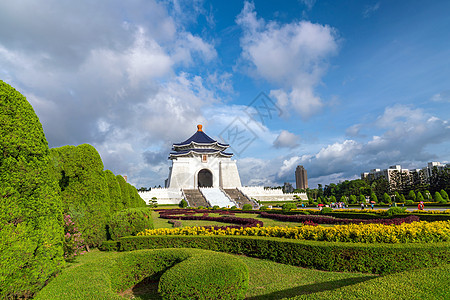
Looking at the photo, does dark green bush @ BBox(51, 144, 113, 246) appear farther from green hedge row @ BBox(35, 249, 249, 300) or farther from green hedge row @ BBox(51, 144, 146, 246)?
green hedge row @ BBox(35, 249, 249, 300)

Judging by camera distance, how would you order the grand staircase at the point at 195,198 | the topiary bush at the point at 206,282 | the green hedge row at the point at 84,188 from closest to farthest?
the topiary bush at the point at 206,282, the green hedge row at the point at 84,188, the grand staircase at the point at 195,198

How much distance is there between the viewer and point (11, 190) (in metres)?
4.10

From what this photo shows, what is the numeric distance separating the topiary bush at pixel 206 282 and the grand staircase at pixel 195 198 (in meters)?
30.0

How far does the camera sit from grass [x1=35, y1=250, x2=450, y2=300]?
2.81m

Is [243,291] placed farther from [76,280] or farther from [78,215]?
[78,215]

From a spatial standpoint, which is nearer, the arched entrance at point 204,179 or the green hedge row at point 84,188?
the green hedge row at point 84,188

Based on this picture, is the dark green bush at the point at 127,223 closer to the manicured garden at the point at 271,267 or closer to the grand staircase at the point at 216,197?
the manicured garden at the point at 271,267

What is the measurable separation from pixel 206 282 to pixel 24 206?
10.7 feet

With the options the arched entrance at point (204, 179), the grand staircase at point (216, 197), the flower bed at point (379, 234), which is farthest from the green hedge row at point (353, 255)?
the arched entrance at point (204, 179)

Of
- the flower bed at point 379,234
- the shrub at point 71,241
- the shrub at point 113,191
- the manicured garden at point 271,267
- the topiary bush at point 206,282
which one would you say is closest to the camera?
the manicured garden at point 271,267

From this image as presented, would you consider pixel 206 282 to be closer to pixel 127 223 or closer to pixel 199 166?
pixel 127 223

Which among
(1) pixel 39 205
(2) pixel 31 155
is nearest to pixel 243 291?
(1) pixel 39 205

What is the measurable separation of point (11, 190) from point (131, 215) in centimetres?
495

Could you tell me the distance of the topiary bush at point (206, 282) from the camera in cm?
363
